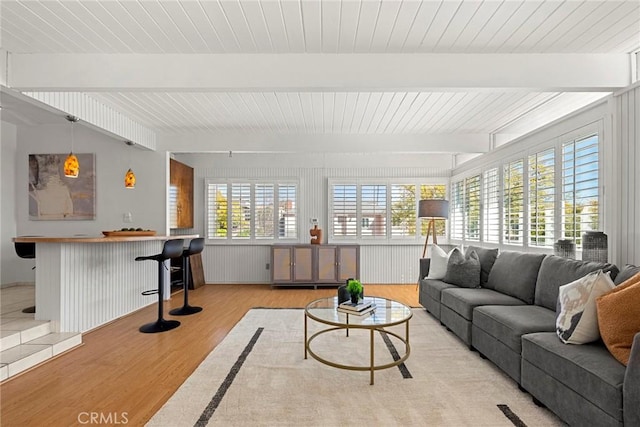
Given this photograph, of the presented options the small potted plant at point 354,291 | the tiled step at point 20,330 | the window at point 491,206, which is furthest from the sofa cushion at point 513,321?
the tiled step at point 20,330

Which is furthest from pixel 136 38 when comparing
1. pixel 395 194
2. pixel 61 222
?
pixel 395 194

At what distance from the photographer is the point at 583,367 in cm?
177

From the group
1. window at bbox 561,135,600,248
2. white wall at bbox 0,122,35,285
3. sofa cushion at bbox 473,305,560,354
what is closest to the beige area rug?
sofa cushion at bbox 473,305,560,354

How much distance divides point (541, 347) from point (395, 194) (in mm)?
4708

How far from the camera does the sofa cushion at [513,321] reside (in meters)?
2.39

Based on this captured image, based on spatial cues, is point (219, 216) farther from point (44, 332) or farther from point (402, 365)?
point (402, 365)

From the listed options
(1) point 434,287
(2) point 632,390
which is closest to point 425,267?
(1) point 434,287

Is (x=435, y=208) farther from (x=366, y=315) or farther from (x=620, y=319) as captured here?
(x=620, y=319)

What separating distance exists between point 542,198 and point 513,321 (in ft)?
6.38

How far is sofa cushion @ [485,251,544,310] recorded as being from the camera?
3.20 meters

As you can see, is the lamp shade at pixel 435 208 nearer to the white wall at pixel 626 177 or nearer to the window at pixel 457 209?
the window at pixel 457 209

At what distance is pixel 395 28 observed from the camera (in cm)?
240

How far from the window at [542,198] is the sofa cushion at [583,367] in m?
1.92

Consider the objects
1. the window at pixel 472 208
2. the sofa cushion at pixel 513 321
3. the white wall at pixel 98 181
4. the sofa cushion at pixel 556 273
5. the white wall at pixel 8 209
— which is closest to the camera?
the sofa cushion at pixel 513 321
